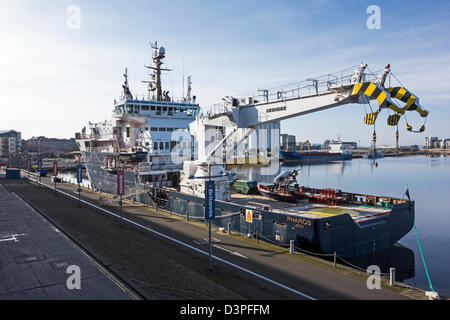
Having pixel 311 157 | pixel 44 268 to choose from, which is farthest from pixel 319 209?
pixel 311 157

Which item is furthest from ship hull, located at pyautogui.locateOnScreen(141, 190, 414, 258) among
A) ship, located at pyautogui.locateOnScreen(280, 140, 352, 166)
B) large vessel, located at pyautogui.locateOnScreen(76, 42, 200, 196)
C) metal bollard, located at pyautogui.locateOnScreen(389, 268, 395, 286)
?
ship, located at pyautogui.locateOnScreen(280, 140, 352, 166)

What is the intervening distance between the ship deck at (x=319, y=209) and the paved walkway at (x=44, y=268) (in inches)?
408

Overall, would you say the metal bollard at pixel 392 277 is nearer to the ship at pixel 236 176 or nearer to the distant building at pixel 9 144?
the ship at pixel 236 176

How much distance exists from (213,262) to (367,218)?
9801 mm

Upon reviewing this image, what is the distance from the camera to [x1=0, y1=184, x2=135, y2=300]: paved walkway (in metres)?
10.2

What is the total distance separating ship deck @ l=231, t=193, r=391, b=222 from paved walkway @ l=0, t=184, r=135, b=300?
10363mm

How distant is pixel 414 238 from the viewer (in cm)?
2422

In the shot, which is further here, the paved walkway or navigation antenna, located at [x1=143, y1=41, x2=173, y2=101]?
navigation antenna, located at [x1=143, y1=41, x2=173, y2=101]

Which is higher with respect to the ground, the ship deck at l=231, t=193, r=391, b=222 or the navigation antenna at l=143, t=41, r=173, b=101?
the navigation antenna at l=143, t=41, r=173, b=101

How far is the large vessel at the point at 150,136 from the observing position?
3100cm

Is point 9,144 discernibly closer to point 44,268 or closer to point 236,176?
point 236,176

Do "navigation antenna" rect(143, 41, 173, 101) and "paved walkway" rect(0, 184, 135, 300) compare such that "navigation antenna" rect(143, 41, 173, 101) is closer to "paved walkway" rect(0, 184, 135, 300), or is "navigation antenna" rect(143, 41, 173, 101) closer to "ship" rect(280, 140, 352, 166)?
"paved walkway" rect(0, 184, 135, 300)

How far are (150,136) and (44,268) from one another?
67.2 ft
